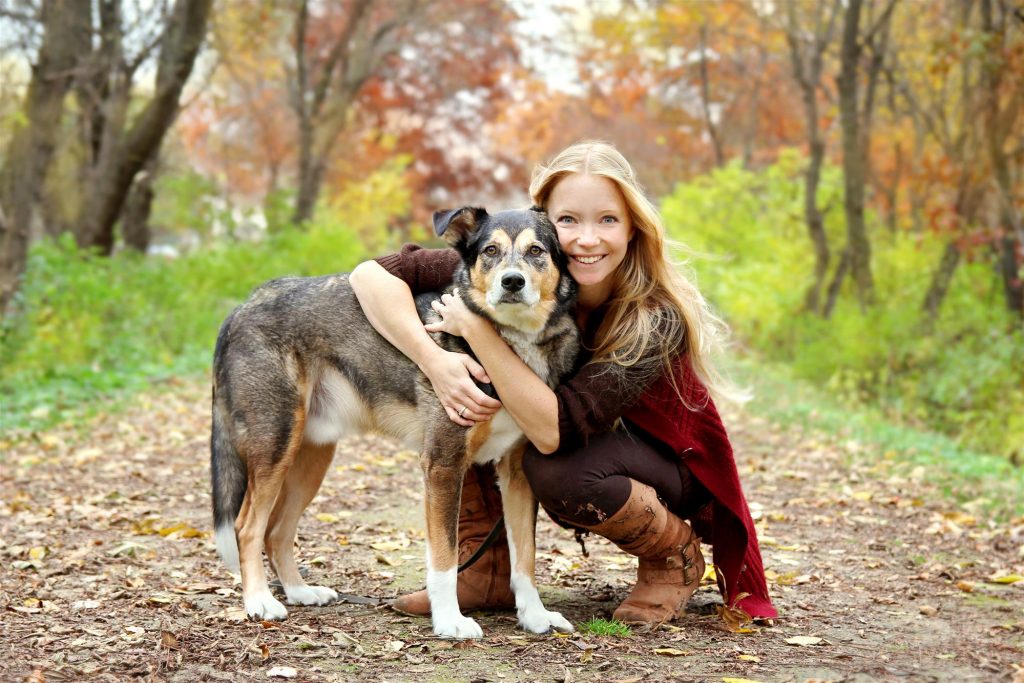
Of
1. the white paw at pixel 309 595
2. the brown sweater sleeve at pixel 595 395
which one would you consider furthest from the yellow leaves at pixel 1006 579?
the white paw at pixel 309 595

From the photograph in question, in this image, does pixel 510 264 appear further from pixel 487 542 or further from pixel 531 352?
pixel 487 542

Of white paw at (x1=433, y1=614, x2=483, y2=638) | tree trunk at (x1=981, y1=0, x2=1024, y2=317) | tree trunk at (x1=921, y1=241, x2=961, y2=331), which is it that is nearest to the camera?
white paw at (x1=433, y1=614, x2=483, y2=638)

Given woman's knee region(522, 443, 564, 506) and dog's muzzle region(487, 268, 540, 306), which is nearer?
dog's muzzle region(487, 268, 540, 306)

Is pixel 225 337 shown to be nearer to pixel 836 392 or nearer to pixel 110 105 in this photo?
A: pixel 836 392

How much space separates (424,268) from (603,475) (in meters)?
1.18

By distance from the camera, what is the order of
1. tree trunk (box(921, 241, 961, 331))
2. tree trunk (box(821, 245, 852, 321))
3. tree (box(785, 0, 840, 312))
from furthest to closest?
tree (box(785, 0, 840, 312)), tree trunk (box(821, 245, 852, 321)), tree trunk (box(921, 241, 961, 331))

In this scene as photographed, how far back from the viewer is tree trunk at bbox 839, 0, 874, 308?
→ 13.4m

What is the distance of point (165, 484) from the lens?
638 centimetres

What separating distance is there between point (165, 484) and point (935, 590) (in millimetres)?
4630

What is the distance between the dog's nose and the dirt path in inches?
51.1

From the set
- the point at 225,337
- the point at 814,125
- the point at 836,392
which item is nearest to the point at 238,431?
the point at 225,337

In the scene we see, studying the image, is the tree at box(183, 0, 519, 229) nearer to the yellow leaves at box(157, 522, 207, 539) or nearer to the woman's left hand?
the yellow leaves at box(157, 522, 207, 539)

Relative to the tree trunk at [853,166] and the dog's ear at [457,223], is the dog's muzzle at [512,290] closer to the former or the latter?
the dog's ear at [457,223]

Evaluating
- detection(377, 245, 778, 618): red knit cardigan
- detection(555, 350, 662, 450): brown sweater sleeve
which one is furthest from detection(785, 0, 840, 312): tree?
detection(555, 350, 662, 450): brown sweater sleeve
